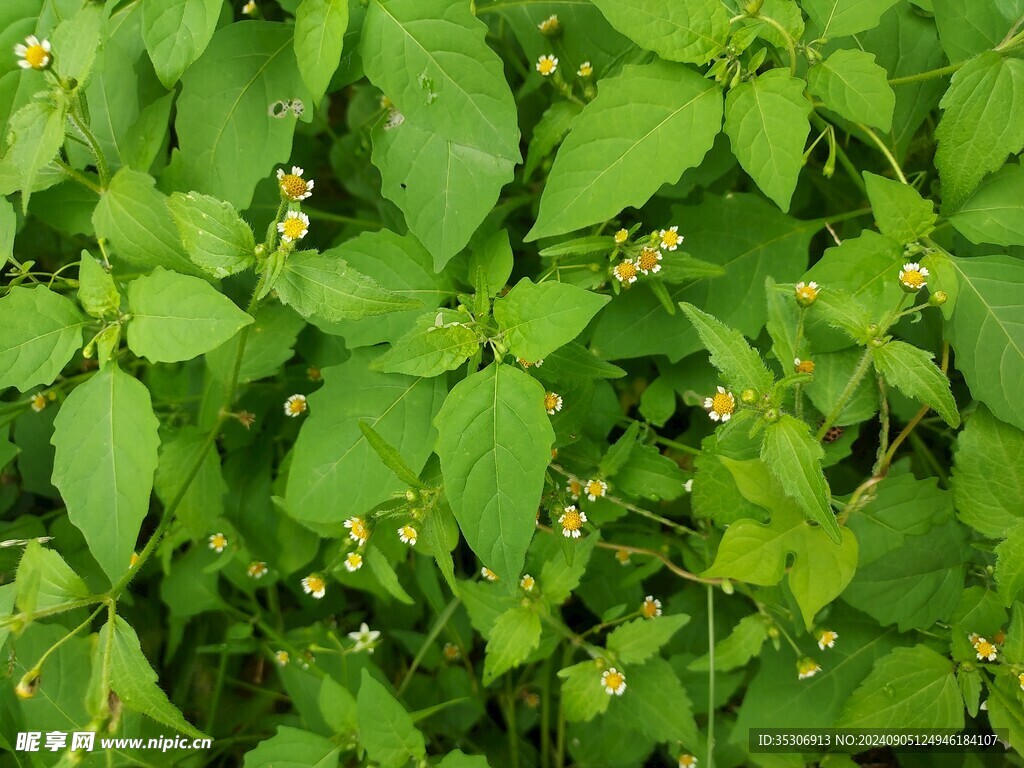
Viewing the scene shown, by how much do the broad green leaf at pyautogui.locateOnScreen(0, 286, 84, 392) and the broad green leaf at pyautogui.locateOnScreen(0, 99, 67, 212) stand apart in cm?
25

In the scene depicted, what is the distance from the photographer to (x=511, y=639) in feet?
7.34

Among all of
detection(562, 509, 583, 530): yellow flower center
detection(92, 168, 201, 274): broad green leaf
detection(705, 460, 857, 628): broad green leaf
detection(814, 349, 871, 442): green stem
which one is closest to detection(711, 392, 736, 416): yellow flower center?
detection(705, 460, 857, 628): broad green leaf

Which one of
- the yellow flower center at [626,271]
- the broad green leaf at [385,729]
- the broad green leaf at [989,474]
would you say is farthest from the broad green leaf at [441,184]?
the broad green leaf at [989,474]

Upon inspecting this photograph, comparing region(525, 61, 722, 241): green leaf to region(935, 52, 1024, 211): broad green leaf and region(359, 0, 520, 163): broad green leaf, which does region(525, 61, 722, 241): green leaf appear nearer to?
region(359, 0, 520, 163): broad green leaf

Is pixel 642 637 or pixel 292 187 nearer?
pixel 292 187

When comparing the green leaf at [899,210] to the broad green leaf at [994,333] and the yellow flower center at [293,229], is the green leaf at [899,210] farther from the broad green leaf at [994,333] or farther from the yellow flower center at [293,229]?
the yellow flower center at [293,229]

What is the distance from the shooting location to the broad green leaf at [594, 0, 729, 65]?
6.23ft

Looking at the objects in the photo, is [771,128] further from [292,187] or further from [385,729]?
[385,729]

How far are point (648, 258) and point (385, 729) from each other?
1.59 metres

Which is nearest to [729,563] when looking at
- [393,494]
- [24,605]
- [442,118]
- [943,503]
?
[943,503]

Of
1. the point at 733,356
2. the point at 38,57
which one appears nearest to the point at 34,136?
the point at 38,57

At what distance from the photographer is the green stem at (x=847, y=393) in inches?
78.0

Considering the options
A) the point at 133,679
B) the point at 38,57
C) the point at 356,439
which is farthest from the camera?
the point at 356,439

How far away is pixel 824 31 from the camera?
1986 mm
